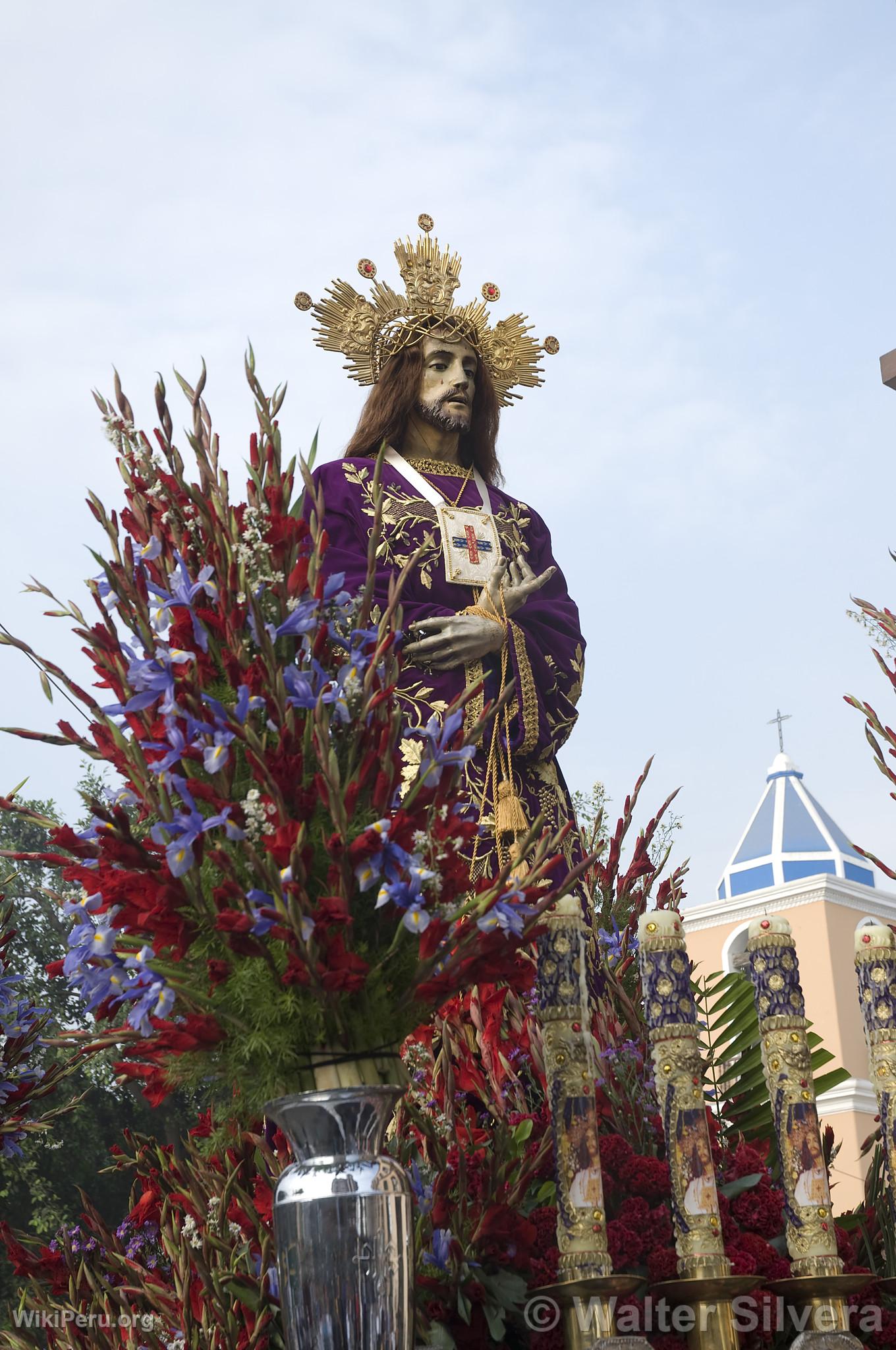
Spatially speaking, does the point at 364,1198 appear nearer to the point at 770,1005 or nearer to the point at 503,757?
the point at 770,1005

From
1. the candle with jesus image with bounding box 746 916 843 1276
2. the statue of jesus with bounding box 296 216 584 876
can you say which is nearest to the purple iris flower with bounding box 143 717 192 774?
the candle with jesus image with bounding box 746 916 843 1276

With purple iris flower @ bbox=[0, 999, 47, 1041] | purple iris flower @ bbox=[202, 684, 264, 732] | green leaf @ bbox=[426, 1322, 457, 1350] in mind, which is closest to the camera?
purple iris flower @ bbox=[202, 684, 264, 732]

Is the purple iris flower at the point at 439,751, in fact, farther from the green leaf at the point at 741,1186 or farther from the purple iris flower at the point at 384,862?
the green leaf at the point at 741,1186

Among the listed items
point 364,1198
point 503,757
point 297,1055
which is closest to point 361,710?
point 297,1055

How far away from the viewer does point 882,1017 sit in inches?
159

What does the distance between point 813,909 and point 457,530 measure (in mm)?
11763

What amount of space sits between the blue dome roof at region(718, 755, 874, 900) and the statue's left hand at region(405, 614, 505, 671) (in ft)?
40.5

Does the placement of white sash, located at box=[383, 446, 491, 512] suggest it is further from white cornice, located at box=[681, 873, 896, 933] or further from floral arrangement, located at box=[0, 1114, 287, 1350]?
white cornice, located at box=[681, 873, 896, 933]

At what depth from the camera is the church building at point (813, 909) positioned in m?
15.8

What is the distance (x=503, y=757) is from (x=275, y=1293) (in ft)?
9.05

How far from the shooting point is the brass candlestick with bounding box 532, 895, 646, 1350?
130 inches

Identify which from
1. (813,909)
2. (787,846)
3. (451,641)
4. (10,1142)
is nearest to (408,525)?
(451,641)

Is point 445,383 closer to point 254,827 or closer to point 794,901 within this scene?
point 254,827

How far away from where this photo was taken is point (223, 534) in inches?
123
